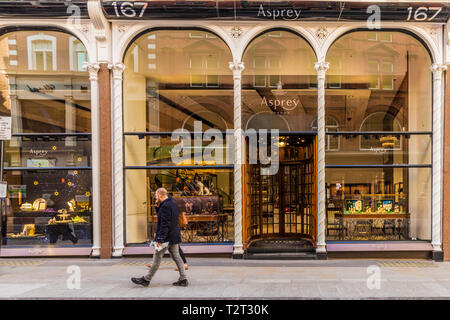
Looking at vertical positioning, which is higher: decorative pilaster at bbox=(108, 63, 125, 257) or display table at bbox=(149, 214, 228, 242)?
decorative pilaster at bbox=(108, 63, 125, 257)

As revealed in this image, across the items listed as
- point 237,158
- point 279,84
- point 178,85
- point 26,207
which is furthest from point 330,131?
point 26,207

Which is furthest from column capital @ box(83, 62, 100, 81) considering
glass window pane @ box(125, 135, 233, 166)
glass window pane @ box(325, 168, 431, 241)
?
glass window pane @ box(325, 168, 431, 241)

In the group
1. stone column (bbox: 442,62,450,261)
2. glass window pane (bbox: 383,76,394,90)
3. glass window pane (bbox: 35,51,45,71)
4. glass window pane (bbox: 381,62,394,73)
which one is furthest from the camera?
glass window pane (bbox: 383,76,394,90)

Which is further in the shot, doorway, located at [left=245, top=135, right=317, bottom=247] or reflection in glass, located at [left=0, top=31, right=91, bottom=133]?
doorway, located at [left=245, top=135, right=317, bottom=247]

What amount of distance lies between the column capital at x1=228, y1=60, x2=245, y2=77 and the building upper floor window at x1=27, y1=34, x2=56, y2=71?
5.13m

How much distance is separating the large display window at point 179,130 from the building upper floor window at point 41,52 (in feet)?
7.63

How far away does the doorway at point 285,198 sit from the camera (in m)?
10.5

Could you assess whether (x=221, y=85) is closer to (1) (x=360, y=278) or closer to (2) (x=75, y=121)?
(2) (x=75, y=121)

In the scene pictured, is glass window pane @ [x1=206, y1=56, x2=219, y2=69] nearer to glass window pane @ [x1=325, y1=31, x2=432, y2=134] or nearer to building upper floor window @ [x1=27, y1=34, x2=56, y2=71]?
glass window pane @ [x1=325, y1=31, x2=432, y2=134]

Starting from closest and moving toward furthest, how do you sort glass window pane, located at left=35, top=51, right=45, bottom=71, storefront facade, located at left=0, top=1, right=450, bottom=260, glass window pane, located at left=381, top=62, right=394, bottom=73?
storefront facade, located at left=0, top=1, right=450, bottom=260, glass window pane, located at left=35, top=51, right=45, bottom=71, glass window pane, located at left=381, top=62, right=394, bottom=73

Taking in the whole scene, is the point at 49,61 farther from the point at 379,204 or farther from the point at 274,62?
the point at 379,204

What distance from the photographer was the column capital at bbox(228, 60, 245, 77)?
973cm

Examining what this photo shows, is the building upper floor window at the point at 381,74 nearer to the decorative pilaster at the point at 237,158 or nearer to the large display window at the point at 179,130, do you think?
the decorative pilaster at the point at 237,158

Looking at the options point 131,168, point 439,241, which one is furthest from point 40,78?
point 439,241
